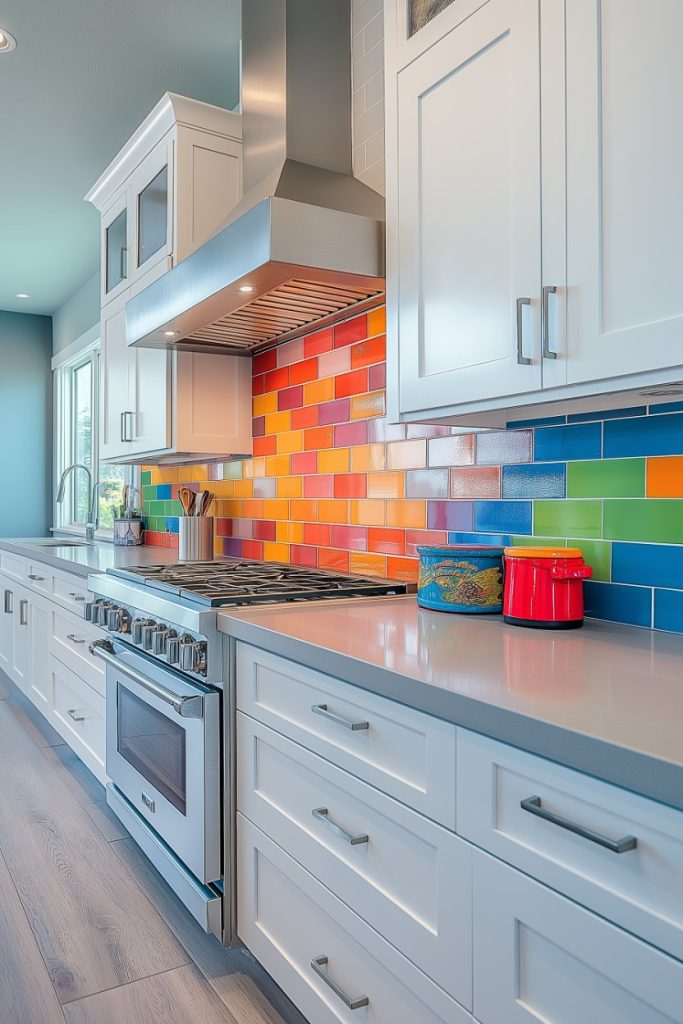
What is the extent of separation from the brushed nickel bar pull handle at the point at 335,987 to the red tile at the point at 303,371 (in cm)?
175

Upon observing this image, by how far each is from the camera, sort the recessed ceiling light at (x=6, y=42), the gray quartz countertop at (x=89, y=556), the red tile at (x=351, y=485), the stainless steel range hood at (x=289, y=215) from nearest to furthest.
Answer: the stainless steel range hood at (x=289, y=215) < the red tile at (x=351, y=485) < the recessed ceiling light at (x=6, y=42) < the gray quartz countertop at (x=89, y=556)

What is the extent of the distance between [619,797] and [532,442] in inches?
41.2

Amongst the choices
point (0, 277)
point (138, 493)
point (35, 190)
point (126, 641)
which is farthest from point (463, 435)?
point (0, 277)

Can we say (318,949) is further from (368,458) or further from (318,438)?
(318,438)

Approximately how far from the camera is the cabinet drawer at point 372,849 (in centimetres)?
105

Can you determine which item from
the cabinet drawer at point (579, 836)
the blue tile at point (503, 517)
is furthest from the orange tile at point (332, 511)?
the cabinet drawer at point (579, 836)

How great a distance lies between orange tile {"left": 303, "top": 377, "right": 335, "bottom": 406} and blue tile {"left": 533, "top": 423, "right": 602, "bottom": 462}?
931 mm

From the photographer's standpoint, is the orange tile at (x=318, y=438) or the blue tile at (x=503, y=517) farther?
the orange tile at (x=318, y=438)

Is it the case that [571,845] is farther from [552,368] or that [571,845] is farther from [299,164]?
[299,164]

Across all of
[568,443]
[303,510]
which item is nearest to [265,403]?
[303,510]

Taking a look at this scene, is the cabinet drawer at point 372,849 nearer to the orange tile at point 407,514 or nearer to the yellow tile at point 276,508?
the orange tile at point 407,514

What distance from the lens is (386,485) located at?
2.22m

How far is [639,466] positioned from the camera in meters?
1.47

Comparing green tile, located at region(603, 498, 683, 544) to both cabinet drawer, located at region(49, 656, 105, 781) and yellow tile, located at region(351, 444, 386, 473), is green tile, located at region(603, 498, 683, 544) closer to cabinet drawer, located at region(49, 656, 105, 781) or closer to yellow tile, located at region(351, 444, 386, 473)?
yellow tile, located at region(351, 444, 386, 473)
